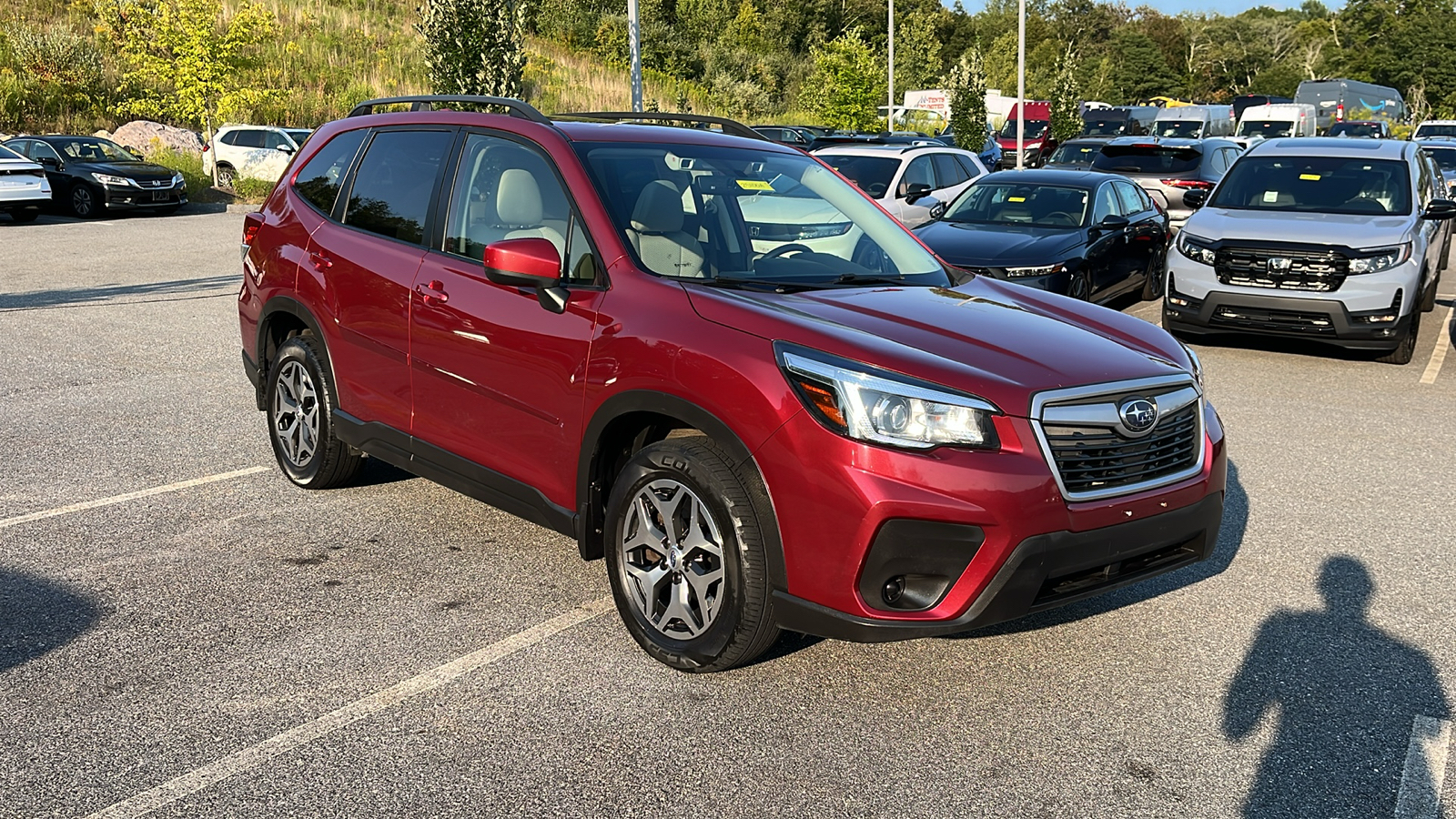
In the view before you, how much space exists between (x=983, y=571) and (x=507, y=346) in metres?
1.98

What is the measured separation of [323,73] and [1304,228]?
33929 millimetres

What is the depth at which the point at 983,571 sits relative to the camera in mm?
3682

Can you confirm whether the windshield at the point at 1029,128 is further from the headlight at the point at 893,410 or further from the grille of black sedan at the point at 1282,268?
the headlight at the point at 893,410

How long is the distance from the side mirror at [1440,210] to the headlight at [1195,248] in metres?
1.95

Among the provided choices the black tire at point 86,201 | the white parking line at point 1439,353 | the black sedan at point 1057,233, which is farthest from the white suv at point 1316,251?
the black tire at point 86,201

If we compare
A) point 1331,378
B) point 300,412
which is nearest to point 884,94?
point 1331,378

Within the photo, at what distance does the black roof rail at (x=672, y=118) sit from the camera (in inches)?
214

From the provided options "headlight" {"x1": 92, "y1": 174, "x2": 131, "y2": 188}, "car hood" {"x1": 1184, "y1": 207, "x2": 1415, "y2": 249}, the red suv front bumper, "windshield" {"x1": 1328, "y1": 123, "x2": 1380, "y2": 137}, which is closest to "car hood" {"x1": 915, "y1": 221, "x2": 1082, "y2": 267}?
"car hood" {"x1": 1184, "y1": 207, "x2": 1415, "y2": 249}

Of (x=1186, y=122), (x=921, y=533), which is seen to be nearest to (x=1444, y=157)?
(x=1186, y=122)

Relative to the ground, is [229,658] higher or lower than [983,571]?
lower

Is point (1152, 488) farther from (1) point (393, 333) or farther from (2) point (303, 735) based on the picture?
(1) point (393, 333)

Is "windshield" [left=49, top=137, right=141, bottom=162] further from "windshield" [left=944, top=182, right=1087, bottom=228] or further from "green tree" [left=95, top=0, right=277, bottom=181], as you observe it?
"windshield" [left=944, top=182, right=1087, bottom=228]

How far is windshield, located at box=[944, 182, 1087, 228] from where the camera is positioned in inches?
487

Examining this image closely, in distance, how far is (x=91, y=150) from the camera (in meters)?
25.0
